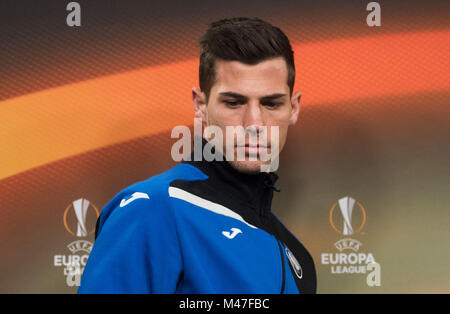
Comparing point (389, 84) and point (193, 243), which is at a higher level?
point (389, 84)

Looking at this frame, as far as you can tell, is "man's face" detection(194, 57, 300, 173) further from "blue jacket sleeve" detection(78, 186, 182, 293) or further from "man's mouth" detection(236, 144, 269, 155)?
"blue jacket sleeve" detection(78, 186, 182, 293)

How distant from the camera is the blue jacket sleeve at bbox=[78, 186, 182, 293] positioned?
3.43 feet

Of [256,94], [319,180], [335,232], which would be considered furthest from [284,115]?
[335,232]

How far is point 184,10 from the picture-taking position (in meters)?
1.82

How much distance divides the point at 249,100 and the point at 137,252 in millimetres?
481

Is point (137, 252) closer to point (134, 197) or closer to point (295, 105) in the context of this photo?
point (134, 197)

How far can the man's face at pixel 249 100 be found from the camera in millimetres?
1233

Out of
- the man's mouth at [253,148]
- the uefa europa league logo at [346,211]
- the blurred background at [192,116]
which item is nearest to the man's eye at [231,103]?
the man's mouth at [253,148]

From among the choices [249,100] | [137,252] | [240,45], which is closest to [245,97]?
[249,100]

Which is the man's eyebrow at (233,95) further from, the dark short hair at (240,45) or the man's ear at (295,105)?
the man's ear at (295,105)

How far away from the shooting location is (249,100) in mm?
1241
